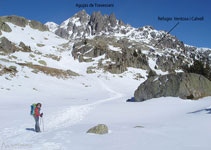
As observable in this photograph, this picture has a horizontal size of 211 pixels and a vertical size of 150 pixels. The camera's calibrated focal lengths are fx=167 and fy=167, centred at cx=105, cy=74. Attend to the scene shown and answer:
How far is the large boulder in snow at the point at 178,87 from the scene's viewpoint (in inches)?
800

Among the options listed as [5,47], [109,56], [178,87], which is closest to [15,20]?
[5,47]

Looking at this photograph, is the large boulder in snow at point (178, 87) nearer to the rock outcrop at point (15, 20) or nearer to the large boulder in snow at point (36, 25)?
the rock outcrop at point (15, 20)

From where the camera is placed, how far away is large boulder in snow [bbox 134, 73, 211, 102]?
66.6 feet

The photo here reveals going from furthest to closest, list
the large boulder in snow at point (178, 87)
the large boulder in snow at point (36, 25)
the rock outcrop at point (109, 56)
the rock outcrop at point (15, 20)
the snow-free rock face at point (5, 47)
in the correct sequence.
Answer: the large boulder in snow at point (36, 25) → the rock outcrop at point (15, 20) → the rock outcrop at point (109, 56) → the snow-free rock face at point (5, 47) → the large boulder in snow at point (178, 87)

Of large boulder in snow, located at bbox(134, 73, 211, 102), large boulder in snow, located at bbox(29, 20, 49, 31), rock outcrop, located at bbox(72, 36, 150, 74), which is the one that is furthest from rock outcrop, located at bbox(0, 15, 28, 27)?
large boulder in snow, located at bbox(134, 73, 211, 102)

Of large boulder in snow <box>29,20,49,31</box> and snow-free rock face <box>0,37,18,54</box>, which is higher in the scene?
large boulder in snow <box>29,20,49,31</box>

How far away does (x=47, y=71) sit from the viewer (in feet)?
142

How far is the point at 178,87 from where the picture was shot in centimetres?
2053

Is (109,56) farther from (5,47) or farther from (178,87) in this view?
(178,87)

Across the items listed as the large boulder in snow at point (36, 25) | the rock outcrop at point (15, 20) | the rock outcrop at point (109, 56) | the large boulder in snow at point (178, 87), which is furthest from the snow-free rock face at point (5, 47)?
the large boulder in snow at point (36, 25)

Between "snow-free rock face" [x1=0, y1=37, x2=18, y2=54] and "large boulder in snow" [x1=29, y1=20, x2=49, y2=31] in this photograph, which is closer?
"snow-free rock face" [x1=0, y1=37, x2=18, y2=54]

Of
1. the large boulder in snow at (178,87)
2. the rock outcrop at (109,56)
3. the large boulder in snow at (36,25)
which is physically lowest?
the large boulder in snow at (178,87)

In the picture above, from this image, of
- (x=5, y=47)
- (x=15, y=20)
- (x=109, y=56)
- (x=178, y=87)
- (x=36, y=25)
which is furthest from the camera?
(x=36, y=25)

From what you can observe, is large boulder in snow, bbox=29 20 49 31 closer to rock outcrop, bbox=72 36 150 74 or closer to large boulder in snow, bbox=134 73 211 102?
rock outcrop, bbox=72 36 150 74
